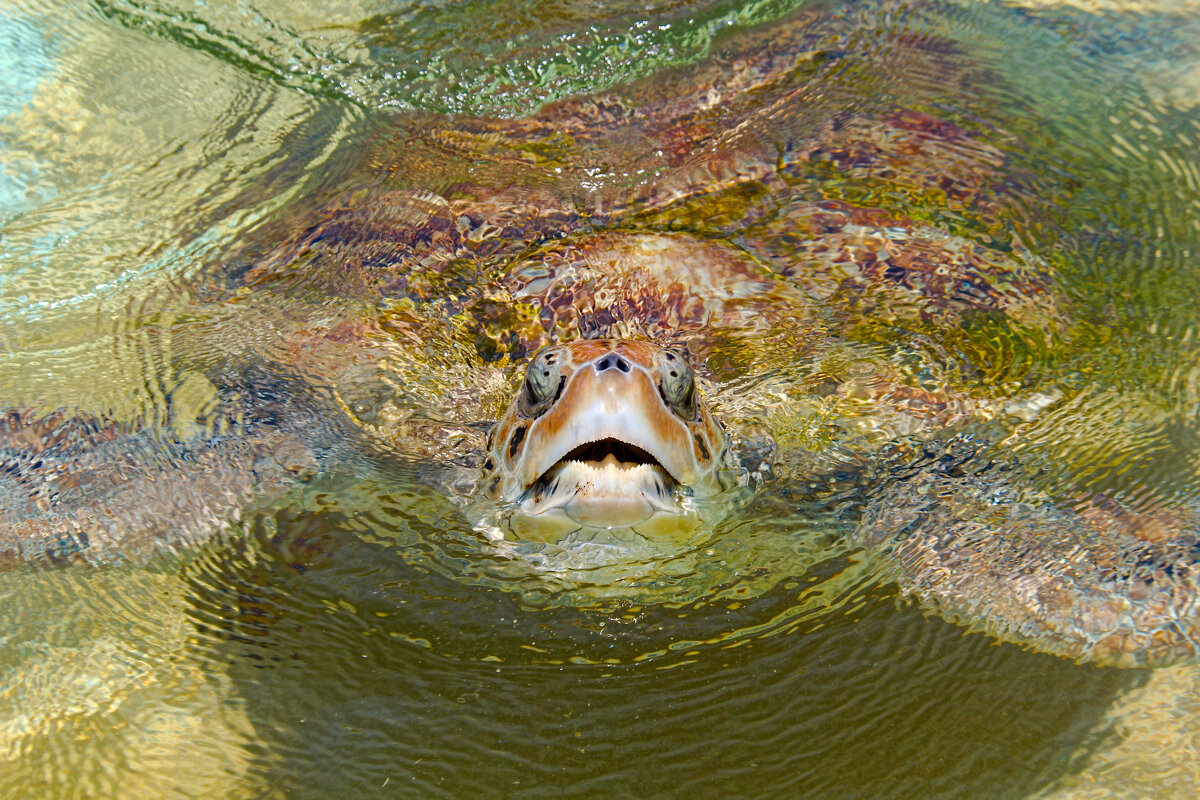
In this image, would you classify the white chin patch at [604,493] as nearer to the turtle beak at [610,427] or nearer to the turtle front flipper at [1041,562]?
the turtle beak at [610,427]

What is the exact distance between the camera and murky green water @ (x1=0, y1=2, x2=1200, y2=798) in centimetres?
219

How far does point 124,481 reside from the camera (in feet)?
10.5

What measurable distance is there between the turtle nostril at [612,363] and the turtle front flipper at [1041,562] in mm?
1024

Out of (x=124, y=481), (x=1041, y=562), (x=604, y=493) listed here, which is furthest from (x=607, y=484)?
(x=124, y=481)

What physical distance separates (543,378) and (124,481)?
1594 mm

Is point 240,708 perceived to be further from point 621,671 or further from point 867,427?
point 867,427

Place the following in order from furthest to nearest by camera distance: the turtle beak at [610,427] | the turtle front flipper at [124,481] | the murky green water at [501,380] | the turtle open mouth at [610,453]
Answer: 1. the turtle front flipper at [124,481]
2. the turtle open mouth at [610,453]
3. the turtle beak at [610,427]
4. the murky green water at [501,380]

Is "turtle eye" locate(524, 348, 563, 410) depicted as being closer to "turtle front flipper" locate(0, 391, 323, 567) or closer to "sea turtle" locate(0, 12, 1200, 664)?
"sea turtle" locate(0, 12, 1200, 664)

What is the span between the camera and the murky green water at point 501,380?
7.17ft

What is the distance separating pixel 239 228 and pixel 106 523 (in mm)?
1977

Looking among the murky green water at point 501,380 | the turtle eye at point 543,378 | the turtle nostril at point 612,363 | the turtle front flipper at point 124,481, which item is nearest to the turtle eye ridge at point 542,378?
the turtle eye at point 543,378

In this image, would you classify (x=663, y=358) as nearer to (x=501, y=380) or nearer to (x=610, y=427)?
(x=610, y=427)

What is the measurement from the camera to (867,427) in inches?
137

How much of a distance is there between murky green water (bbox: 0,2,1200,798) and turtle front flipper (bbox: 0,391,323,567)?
0.02m
